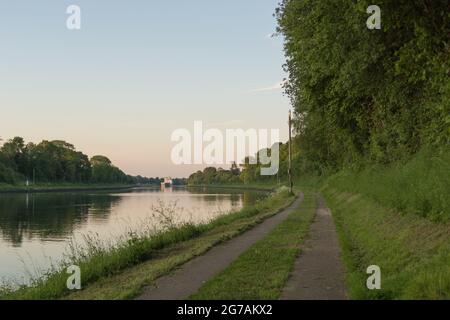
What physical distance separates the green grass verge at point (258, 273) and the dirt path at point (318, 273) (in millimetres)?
228

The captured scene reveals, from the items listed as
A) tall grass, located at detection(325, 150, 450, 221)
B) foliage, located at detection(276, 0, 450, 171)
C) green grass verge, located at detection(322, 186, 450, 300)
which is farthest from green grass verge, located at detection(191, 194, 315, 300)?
foliage, located at detection(276, 0, 450, 171)

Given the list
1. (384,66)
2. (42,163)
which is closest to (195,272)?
(384,66)

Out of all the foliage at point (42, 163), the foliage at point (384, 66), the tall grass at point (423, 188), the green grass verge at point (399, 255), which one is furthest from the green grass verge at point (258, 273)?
the foliage at point (42, 163)

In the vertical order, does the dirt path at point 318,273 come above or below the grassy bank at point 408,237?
below

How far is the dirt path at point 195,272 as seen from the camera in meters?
9.98

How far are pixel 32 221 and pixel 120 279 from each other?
3082cm

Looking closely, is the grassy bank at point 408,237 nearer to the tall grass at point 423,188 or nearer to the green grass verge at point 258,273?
the tall grass at point 423,188

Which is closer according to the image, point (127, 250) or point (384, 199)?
point (127, 250)

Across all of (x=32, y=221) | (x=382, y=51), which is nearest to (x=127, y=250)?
(x=382, y=51)

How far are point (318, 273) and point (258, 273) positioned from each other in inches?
52.2

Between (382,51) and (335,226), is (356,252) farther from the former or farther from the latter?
(335,226)

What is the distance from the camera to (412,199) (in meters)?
14.9

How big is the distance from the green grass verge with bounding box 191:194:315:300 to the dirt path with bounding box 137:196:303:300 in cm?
26

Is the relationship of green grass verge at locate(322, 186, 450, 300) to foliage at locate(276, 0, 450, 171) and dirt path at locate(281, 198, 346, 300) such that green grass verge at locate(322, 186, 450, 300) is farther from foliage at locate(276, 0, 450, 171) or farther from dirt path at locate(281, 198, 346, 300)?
foliage at locate(276, 0, 450, 171)
